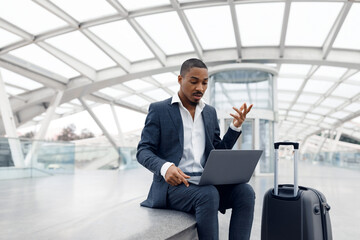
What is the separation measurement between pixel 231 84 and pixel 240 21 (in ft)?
11.5

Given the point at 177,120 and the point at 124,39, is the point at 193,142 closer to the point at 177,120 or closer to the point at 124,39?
the point at 177,120

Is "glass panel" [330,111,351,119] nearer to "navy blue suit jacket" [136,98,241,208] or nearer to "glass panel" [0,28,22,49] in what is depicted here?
"glass panel" [0,28,22,49]

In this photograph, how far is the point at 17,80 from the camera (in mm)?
17891

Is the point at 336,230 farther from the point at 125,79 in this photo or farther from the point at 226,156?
the point at 125,79

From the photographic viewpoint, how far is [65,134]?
157ft

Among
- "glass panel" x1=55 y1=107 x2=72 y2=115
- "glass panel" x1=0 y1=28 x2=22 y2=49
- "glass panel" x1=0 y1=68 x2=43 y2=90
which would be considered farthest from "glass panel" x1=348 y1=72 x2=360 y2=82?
"glass panel" x1=55 y1=107 x2=72 y2=115

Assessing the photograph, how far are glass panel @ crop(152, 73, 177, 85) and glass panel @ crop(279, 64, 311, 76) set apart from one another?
6.85 meters

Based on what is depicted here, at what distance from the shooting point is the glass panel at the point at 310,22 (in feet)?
37.1

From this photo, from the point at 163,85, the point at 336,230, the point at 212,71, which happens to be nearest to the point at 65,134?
the point at 163,85

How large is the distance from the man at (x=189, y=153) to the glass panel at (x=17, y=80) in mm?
16589

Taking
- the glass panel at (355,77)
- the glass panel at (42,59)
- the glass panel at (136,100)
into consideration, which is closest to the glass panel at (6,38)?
the glass panel at (42,59)

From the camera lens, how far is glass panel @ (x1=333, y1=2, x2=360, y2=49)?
11188mm

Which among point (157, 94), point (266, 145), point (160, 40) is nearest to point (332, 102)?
point (266, 145)

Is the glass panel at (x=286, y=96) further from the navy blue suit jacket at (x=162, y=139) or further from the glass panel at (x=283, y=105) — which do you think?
the navy blue suit jacket at (x=162, y=139)
